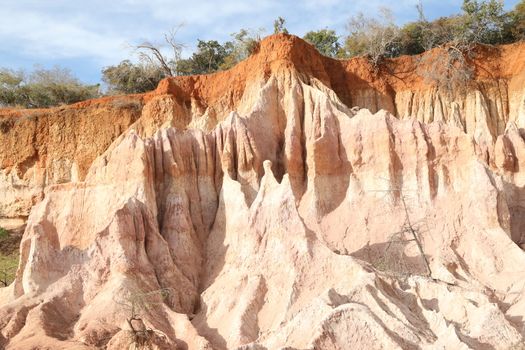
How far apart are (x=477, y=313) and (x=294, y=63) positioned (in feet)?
47.9

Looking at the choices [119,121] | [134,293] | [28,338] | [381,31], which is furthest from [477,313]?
[381,31]

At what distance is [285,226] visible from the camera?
2050cm

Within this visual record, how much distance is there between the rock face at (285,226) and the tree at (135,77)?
9.27 metres

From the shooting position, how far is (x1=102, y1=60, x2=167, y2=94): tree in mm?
40562

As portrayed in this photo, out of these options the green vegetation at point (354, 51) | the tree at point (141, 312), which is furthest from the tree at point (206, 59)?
the tree at point (141, 312)

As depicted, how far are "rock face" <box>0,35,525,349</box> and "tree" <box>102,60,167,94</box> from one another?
927cm

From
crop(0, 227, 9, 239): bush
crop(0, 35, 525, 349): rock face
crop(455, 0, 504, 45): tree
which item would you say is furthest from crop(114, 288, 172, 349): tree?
crop(455, 0, 504, 45): tree

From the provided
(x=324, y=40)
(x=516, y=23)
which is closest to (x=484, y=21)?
(x=516, y=23)

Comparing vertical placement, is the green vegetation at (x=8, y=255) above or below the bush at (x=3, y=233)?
below

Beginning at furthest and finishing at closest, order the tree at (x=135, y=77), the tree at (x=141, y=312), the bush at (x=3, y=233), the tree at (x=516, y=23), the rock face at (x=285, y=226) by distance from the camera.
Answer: the tree at (x=135, y=77) < the tree at (x=516, y=23) < the bush at (x=3, y=233) < the rock face at (x=285, y=226) < the tree at (x=141, y=312)

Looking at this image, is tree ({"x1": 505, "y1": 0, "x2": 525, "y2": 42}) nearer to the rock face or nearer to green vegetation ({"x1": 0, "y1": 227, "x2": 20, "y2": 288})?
the rock face

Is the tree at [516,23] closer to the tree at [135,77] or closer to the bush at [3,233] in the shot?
the tree at [135,77]

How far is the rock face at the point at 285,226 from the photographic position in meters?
17.5

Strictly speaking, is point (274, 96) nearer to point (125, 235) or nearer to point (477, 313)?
point (125, 235)
